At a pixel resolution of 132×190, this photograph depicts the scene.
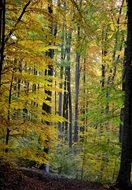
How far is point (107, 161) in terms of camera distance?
14.8m

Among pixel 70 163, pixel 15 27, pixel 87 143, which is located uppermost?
pixel 15 27

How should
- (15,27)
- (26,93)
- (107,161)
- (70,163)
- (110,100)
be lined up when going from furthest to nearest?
1. (70,163)
2. (107,161)
3. (110,100)
4. (26,93)
5. (15,27)

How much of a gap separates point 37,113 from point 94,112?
2157 mm

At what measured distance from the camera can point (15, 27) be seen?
8.13 meters

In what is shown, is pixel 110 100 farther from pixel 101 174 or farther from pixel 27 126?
pixel 101 174

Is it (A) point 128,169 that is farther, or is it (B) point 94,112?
(B) point 94,112

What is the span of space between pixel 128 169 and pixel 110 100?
234 centimetres

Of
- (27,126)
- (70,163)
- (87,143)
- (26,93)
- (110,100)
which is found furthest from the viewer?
(70,163)

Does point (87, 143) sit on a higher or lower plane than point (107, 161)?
higher

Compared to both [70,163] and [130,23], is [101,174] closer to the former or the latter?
[70,163]

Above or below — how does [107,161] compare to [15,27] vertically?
below

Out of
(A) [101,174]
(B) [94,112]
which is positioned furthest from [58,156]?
(B) [94,112]

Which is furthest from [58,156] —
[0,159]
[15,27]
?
[15,27]

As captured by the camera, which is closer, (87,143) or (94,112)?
(94,112)
